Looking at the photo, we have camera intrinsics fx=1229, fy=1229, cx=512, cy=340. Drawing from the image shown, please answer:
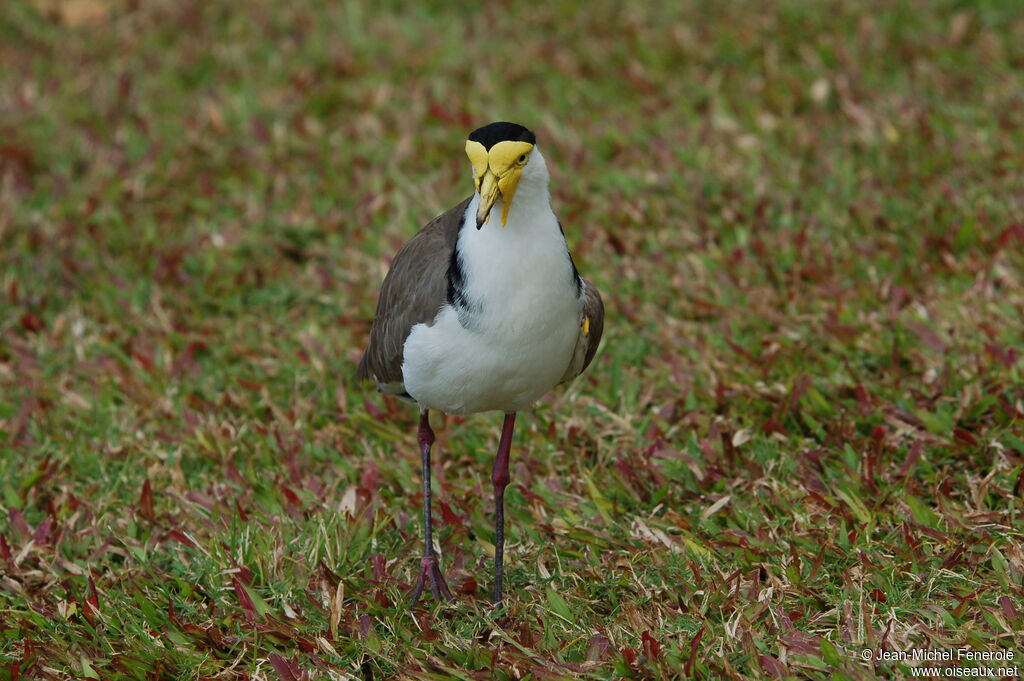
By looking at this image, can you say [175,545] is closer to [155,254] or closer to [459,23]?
[155,254]

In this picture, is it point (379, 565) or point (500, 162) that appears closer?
point (500, 162)

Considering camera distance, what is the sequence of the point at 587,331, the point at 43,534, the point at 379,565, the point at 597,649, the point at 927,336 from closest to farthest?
the point at 597,649 < the point at 587,331 < the point at 379,565 < the point at 43,534 < the point at 927,336

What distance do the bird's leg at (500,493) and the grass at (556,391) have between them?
0.12 meters

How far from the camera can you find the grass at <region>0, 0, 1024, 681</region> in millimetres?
3887

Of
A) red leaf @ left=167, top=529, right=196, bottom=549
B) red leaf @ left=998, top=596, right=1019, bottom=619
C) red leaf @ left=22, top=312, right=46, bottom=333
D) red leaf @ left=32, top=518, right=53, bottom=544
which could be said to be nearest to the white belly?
red leaf @ left=167, top=529, right=196, bottom=549

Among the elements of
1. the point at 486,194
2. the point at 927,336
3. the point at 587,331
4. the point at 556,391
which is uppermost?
the point at 486,194

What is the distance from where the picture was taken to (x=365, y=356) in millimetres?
4473

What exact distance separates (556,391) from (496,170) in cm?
198

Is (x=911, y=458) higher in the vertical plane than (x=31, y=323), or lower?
lower

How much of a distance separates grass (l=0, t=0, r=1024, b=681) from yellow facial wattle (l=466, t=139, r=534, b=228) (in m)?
1.35

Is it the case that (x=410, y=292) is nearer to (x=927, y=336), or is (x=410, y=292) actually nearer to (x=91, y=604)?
(x=91, y=604)

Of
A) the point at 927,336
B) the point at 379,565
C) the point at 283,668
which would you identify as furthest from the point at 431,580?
the point at 927,336

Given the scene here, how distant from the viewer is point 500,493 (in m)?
4.17

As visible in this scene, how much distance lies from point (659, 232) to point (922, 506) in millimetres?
2487
